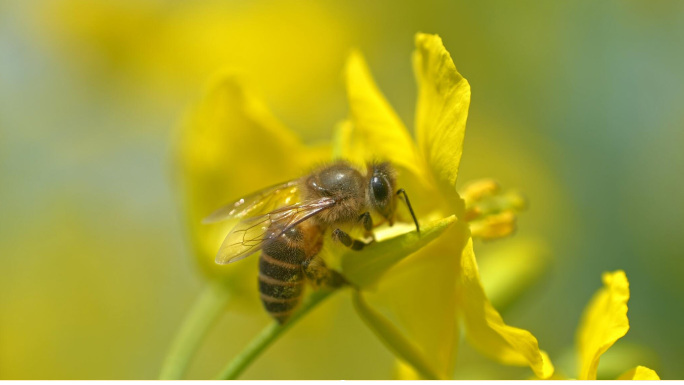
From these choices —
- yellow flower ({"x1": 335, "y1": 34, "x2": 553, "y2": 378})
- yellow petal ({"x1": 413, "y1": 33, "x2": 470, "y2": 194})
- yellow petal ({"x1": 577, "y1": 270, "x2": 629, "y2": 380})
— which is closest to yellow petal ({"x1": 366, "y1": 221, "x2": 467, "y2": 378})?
yellow flower ({"x1": 335, "y1": 34, "x2": 553, "y2": 378})

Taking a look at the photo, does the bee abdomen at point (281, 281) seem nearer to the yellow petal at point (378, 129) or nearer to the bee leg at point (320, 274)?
the bee leg at point (320, 274)

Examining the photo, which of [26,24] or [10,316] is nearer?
[10,316]

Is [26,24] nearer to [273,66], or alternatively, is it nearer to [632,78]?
[273,66]

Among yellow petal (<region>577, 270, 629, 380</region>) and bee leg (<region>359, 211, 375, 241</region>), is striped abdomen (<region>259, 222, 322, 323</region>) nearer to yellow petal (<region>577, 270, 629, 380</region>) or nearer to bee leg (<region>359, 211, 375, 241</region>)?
bee leg (<region>359, 211, 375, 241</region>)

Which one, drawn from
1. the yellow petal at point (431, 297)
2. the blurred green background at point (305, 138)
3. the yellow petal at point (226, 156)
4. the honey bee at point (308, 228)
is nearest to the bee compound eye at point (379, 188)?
the honey bee at point (308, 228)

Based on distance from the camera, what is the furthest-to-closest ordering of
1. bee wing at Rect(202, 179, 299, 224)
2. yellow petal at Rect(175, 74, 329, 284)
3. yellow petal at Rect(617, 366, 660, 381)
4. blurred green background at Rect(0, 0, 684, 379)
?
blurred green background at Rect(0, 0, 684, 379), yellow petal at Rect(175, 74, 329, 284), bee wing at Rect(202, 179, 299, 224), yellow petal at Rect(617, 366, 660, 381)

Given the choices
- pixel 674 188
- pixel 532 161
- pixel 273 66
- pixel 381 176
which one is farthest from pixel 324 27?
pixel 381 176

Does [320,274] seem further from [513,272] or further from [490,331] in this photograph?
[513,272]

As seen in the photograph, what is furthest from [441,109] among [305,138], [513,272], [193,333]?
[305,138]
